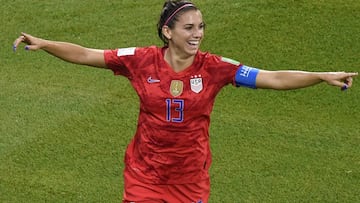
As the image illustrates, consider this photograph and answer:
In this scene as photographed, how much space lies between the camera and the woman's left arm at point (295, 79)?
6.07m

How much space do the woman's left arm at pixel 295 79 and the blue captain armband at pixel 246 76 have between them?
30 millimetres

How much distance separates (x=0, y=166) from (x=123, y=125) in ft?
4.87

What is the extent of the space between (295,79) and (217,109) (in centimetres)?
375

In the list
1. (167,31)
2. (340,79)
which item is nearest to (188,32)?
(167,31)

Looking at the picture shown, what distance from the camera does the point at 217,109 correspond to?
1004cm

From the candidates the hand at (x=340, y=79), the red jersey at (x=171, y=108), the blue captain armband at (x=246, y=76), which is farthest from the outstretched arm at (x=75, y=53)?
the hand at (x=340, y=79)

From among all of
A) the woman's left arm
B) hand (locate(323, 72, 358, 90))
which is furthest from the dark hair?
hand (locate(323, 72, 358, 90))

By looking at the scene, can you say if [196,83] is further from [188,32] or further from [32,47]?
[32,47]

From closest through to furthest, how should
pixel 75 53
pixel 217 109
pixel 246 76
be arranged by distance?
pixel 246 76 → pixel 75 53 → pixel 217 109

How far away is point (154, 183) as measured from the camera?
6598 mm

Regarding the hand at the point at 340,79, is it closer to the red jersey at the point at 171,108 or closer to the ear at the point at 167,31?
the red jersey at the point at 171,108

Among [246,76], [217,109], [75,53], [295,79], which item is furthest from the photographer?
[217,109]

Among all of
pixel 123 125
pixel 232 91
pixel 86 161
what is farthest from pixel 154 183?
pixel 232 91

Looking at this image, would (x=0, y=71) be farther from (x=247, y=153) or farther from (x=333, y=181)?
(x=333, y=181)
